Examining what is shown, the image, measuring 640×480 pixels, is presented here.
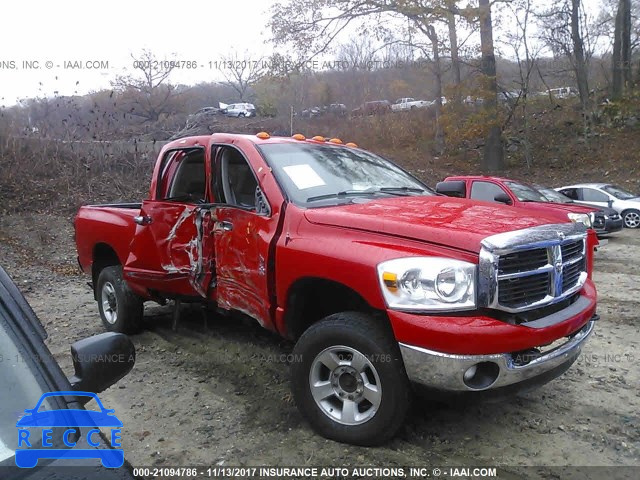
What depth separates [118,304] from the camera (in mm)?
Result: 5863

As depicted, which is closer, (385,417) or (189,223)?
(385,417)

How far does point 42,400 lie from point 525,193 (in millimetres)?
10541

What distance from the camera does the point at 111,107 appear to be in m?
22.9

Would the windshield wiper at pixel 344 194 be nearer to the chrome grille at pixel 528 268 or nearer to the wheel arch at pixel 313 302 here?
the wheel arch at pixel 313 302

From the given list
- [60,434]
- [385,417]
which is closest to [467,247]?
[385,417]

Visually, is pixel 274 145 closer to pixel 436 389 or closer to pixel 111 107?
pixel 436 389

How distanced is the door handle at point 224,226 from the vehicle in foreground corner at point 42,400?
2.39m

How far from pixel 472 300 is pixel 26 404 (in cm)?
220

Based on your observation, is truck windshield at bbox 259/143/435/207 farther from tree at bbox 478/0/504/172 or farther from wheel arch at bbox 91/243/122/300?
tree at bbox 478/0/504/172

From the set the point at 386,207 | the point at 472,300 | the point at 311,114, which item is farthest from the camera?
the point at 311,114

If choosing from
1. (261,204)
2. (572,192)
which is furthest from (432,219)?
(572,192)

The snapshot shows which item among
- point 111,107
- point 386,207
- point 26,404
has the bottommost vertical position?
point 26,404

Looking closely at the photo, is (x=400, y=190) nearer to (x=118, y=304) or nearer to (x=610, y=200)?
(x=118, y=304)

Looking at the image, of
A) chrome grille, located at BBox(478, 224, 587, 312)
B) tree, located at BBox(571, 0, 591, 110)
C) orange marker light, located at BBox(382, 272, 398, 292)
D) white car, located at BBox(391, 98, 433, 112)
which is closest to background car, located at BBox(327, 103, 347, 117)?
white car, located at BBox(391, 98, 433, 112)
